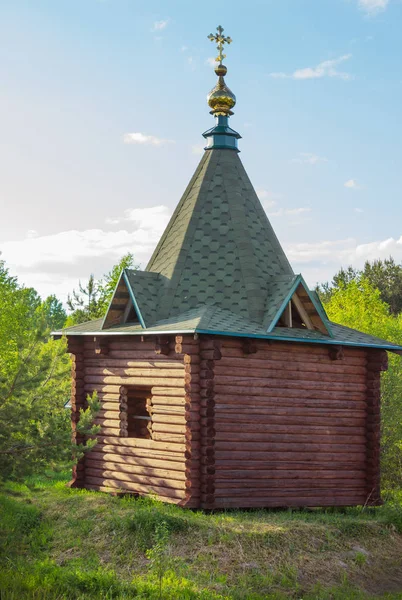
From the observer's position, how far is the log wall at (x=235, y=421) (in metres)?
13.1

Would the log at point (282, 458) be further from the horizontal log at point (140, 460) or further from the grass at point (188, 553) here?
the grass at point (188, 553)

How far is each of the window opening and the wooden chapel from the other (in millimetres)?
40

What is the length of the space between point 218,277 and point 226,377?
2.52 metres

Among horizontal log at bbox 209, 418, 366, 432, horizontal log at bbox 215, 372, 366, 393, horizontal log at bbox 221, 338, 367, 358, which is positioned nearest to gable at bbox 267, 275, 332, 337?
horizontal log at bbox 221, 338, 367, 358

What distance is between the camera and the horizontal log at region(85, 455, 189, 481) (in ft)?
44.2

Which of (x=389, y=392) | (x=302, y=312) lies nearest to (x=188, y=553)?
(x=302, y=312)

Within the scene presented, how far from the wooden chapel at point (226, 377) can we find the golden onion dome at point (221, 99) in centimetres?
152

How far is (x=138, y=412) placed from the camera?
599 inches

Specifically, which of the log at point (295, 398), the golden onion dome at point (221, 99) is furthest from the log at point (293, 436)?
the golden onion dome at point (221, 99)

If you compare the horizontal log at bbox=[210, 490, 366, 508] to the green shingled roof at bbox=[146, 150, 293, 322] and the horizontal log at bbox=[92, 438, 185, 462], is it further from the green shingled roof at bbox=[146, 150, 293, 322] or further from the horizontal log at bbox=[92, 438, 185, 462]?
the green shingled roof at bbox=[146, 150, 293, 322]

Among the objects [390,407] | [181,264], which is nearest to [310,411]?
[181,264]

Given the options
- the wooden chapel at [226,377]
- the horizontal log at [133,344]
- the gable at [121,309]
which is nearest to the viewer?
the wooden chapel at [226,377]

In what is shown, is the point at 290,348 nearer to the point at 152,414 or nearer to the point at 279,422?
the point at 279,422

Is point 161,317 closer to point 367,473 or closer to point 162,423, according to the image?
point 162,423
